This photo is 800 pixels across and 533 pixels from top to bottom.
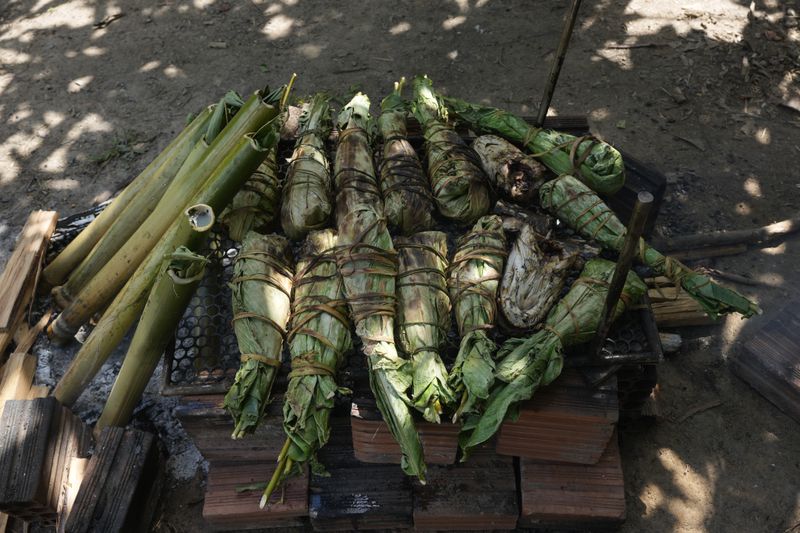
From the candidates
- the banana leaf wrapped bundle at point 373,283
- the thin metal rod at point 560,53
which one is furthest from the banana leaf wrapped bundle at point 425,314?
the thin metal rod at point 560,53

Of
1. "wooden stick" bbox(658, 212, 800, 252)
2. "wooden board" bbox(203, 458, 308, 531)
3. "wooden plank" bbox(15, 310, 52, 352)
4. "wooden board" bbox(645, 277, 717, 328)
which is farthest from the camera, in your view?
"wooden stick" bbox(658, 212, 800, 252)

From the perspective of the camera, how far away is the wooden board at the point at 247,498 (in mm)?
3525

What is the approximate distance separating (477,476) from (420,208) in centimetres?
171

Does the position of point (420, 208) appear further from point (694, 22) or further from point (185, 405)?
point (694, 22)

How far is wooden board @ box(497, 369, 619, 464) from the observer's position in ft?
10.4

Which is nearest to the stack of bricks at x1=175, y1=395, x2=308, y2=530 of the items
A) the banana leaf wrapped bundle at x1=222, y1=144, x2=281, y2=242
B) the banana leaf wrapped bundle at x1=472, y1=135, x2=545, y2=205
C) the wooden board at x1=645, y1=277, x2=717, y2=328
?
the banana leaf wrapped bundle at x1=222, y1=144, x2=281, y2=242

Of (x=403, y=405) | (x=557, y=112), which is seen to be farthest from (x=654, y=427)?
(x=557, y=112)

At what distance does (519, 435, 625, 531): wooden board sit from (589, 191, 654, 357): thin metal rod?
0.93 metres

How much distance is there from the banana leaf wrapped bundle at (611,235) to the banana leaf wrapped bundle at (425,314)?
81cm

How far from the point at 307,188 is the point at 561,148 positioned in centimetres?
179

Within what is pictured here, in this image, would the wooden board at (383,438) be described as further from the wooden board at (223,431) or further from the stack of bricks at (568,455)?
the wooden board at (223,431)

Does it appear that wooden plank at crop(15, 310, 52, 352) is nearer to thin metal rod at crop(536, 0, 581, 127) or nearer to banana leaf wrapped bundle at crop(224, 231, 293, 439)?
banana leaf wrapped bundle at crop(224, 231, 293, 439)

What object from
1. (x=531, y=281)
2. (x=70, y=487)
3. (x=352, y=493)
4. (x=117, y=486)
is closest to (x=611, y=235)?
(x=531, y=281)

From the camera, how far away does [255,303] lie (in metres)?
3.25
